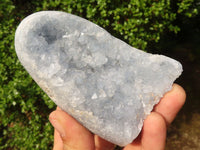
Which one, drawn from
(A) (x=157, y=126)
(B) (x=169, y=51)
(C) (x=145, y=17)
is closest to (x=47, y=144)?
(A) (x=157, y=126)

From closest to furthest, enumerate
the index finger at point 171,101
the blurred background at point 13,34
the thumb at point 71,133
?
1. the thumb at point 71,133
2. the index finger at point 171,101
3. the blurred background at point 13,34

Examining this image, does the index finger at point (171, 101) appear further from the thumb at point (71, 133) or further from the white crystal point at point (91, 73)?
the thumb at point (71, 133)

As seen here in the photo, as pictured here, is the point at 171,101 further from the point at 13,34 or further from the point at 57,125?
the point at 13,34

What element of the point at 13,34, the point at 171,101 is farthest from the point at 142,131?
the point at 13,34

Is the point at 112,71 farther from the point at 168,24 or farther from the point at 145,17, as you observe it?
the point at 168,24

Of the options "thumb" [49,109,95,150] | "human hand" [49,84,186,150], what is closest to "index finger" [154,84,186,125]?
"human hand" [49,84,186,150]

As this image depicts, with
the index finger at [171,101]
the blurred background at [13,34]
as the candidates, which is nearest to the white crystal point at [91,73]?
the index finger at [171,101]
